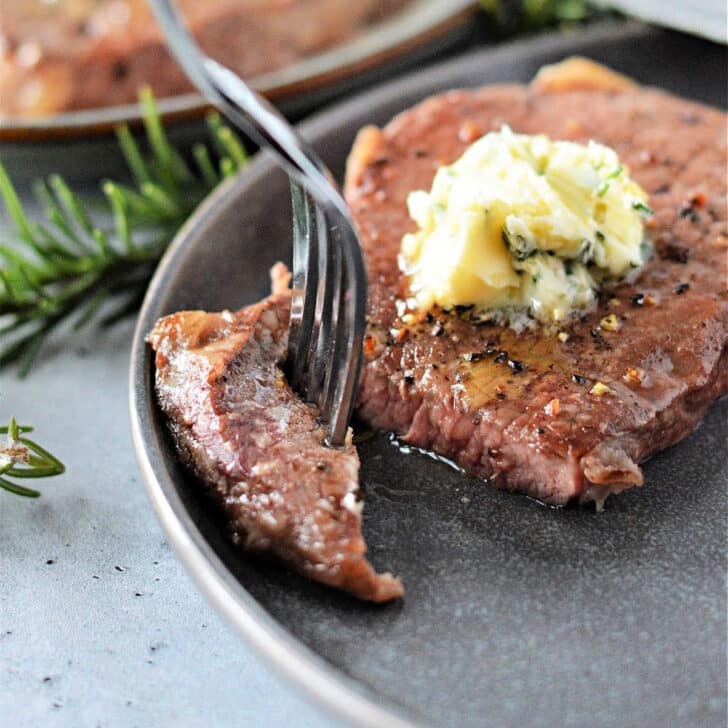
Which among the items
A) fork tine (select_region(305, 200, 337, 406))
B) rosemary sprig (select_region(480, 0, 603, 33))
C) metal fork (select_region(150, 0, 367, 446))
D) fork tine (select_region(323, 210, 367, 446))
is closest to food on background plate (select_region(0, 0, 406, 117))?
→ rosemary sprig (select_region(480, 0, 603, 33))

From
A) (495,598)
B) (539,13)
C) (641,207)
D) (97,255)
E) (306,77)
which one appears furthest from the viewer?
(539,13)

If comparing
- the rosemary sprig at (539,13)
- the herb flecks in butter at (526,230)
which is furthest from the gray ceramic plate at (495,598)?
the rosemary sprig at (539,13)

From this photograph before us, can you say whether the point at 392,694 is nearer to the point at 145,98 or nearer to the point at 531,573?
the point at 531,573

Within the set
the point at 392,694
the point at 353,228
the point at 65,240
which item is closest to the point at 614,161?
the point at 353,228

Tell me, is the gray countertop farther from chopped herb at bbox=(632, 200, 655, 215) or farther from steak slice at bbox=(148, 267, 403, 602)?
chopped herb at bbox=(632, 200, 655, 215)

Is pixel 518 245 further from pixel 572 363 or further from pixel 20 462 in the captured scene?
pixel 20 462

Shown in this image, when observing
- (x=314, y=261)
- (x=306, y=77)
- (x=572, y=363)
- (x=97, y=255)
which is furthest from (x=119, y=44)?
(x=572, y=363)
